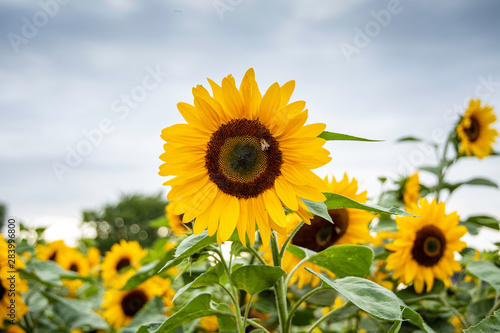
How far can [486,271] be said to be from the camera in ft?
5.10

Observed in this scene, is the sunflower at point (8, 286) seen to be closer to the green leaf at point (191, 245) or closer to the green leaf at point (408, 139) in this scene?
the green leaf at point (191, 245)

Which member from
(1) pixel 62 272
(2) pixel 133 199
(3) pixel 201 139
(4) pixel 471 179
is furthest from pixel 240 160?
(2) pixel 133 199

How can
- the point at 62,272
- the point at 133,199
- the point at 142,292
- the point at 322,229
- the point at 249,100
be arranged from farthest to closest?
the point at 133,199, the point at 142,292, the point at 62,272, the point at 322,229, the point at 249,100

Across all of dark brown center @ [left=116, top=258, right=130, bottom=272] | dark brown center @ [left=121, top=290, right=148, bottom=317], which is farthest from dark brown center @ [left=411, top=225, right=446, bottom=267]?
dark brown center @ [left=116, top=258, right=130, bottom=272]

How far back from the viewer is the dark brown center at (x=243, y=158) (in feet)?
3.75

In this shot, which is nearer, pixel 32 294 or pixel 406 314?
pixel 406 314

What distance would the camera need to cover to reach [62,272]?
7.18 feet

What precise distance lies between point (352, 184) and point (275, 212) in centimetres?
66

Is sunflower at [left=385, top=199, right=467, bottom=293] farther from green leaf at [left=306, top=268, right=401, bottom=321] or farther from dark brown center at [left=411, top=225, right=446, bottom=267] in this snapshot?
green leaf at [left=306, top=268, right=401, bottom=321]

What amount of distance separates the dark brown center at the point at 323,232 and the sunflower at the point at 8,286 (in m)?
1.22

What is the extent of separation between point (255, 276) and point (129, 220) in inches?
639

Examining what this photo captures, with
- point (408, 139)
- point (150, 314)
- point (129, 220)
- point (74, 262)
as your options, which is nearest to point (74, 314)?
point (150, 314)

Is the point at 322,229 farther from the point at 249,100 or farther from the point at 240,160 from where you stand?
the point at 249,100

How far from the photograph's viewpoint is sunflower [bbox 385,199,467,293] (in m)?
1.77
